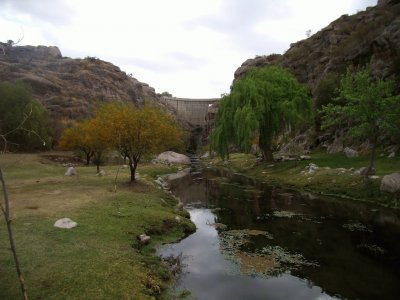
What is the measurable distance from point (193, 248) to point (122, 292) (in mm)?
8150

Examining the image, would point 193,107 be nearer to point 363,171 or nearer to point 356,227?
point 363,171

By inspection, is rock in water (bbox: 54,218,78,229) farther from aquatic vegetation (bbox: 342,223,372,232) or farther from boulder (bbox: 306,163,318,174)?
boulder (bbox: 306,163,318,174)

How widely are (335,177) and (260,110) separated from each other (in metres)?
16.4

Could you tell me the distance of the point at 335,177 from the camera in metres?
39.3

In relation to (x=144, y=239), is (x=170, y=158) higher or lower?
lower

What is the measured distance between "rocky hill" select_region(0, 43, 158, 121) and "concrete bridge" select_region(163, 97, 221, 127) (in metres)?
17.8

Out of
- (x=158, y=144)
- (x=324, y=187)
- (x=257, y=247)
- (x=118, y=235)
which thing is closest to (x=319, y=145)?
(x=324, y=187)

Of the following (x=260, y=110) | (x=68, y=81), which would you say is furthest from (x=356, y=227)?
(x=68, y=81)

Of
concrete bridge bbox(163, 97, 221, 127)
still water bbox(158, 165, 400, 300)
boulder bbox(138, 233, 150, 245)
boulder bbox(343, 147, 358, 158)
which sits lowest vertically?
still water bbox(158, 165, 400, 300)

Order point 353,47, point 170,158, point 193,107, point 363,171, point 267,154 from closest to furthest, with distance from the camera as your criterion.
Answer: point 363,171 < point 267,154 < point 353,47 < point 170,158 < point 193,107

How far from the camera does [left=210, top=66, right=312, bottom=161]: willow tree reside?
51.5 metres

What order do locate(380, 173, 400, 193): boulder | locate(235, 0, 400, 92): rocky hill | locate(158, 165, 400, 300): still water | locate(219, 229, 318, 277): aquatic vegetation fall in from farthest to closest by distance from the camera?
1. locate(235, 0, 400, 92): rocky hill
2. locate(380, 173, 400, 193): boulder
3. locate(219, 229, 318, 277): aquatic vegetation
4. locate(158, 165, 400, 300): still water

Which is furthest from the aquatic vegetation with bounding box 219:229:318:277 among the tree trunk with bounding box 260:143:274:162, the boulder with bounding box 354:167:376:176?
the tree trunk with bounding box 260:143:274:162

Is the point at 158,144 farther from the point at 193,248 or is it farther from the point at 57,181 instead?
the point at 193,248
